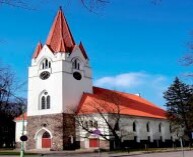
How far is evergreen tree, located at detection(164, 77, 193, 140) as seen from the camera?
65125 millimetres

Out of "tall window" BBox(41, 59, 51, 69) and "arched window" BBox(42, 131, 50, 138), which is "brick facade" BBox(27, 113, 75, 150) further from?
"tall window" BBox(41, 59, 51, 69)

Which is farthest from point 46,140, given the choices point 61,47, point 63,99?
point 61,47

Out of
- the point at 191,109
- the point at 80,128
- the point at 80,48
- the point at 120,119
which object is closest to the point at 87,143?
the point at 80,128

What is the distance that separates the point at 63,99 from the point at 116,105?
8420 mm

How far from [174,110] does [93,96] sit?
→ 622 inches

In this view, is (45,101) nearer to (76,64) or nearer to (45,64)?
(45,64)

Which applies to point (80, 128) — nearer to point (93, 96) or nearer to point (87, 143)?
point (87, 143)

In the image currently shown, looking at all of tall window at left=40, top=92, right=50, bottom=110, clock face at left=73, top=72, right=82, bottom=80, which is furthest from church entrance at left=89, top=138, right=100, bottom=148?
clock face at left=73, top=72, right=82, bottom=80

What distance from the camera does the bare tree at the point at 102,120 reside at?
180ft

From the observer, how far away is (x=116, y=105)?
195ft

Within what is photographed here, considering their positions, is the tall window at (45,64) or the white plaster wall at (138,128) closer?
Answer: the white plaster wall at (138,128)

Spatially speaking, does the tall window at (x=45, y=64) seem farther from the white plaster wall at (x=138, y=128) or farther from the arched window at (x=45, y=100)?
the white plaster wall at (x=138, y=128)

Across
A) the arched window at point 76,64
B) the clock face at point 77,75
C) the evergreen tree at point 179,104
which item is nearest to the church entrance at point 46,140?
the clock face at point 77,75

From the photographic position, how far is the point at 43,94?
59.7 metres
